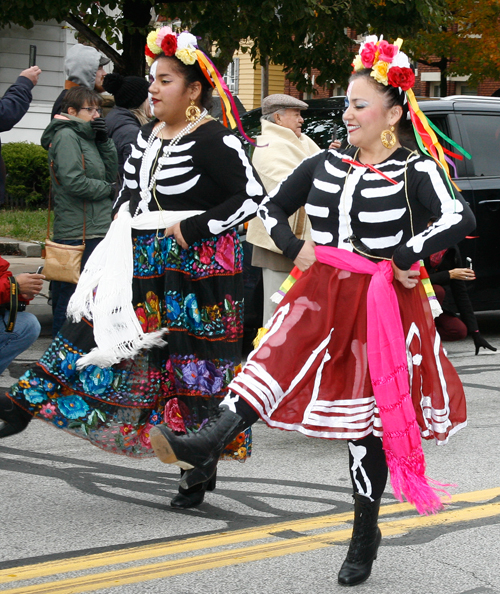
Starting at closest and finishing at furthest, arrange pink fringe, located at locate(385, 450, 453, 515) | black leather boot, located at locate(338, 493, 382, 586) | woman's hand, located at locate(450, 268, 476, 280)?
1. pink fringe, located at locate(385, 450, 453, 515)
2. black leather boot, located at locate(338, 493, 382, 586)
3. woman's hand, located at locate(450, 268, 476, 280)

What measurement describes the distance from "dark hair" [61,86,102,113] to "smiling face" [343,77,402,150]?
153 inches

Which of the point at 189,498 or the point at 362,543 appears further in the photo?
the point at 189,498

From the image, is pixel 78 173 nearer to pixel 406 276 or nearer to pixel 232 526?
pixel 232 526

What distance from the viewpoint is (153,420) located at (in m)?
4.28

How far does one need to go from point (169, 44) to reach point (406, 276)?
1.52 metres

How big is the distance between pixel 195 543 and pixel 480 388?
152 inches

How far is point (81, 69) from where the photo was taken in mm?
7617

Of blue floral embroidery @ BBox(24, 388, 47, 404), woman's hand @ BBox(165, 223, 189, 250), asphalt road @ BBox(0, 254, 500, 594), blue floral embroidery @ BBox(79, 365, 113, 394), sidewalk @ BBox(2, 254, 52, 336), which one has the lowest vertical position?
asphalt road @ BBox(0, 254, 500, 594)

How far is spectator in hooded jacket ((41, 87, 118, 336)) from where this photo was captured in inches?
276

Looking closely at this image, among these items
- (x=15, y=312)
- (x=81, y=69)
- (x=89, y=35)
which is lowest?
(x=15, y=312)

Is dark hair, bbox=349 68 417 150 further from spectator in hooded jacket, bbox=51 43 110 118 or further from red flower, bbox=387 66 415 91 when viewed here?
spectator in hooded jacket, bbox=51 43 110 118

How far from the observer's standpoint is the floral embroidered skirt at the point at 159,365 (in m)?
4.12

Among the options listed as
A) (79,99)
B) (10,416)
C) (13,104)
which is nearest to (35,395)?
(10,416)

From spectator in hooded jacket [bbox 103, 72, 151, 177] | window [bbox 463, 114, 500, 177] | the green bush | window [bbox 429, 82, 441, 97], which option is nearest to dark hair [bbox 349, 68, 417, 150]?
spectator in hooded jacket [bbox 103, 72, 151, 177]
